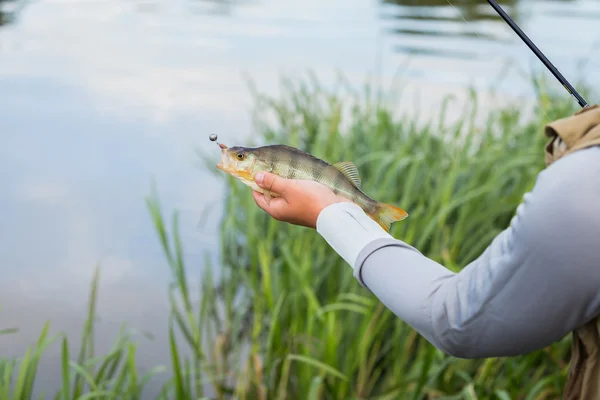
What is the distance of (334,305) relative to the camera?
2.38 metres

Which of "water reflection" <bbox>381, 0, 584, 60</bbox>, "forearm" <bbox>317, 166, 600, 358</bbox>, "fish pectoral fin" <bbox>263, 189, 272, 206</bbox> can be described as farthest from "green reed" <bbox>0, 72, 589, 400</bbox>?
"water reflection" <bbox>381, 0, 584, 60</bbox>

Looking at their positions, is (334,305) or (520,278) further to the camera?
(334,305)

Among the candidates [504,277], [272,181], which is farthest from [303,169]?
[504,277]

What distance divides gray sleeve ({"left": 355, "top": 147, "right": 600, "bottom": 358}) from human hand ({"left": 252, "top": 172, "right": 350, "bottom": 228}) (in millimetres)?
119

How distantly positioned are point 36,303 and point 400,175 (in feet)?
6.27

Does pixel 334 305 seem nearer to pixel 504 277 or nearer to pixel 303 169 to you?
pixel 303 169

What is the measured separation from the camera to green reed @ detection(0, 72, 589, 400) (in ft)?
7.89

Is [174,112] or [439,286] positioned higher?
[439,286]

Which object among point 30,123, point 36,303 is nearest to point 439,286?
point 36,303

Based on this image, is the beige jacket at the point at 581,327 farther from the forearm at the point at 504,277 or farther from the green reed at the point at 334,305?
the green reed at the point at 334,305

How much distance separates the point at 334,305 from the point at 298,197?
1281 millimetres

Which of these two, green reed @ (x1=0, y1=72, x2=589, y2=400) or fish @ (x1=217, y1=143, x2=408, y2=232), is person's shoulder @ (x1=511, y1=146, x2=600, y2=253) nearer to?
fish @ (x1=217, y1=143, x2=408, y2=232)

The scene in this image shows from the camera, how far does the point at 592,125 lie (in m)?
0.93

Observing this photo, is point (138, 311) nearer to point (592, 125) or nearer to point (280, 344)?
point (280, 344)
